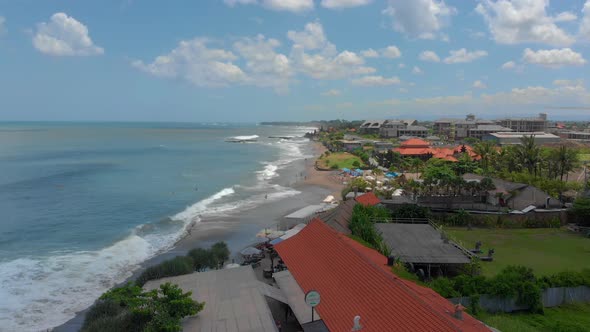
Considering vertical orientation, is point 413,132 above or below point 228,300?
above

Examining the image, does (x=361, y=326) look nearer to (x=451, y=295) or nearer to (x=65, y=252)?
(x=451, y=295)

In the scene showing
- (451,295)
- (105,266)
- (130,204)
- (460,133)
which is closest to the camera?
(451,295)

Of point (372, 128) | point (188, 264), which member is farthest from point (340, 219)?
point (372, 128)

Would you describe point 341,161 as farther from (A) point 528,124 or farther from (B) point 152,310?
(A) point 528,124

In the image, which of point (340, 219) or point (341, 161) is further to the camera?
point (341, 161)

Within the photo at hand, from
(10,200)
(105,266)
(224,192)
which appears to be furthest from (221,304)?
(10,200)

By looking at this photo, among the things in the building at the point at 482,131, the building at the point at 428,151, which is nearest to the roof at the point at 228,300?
the building at the point at 428,151

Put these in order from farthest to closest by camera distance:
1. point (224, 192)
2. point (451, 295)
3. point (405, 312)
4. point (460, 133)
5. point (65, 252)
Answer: point (460, 133), point (224, 192), point (65, 252), point (451, 295), point (405, 312)

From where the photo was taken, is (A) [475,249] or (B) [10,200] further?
(B) [10,200]
